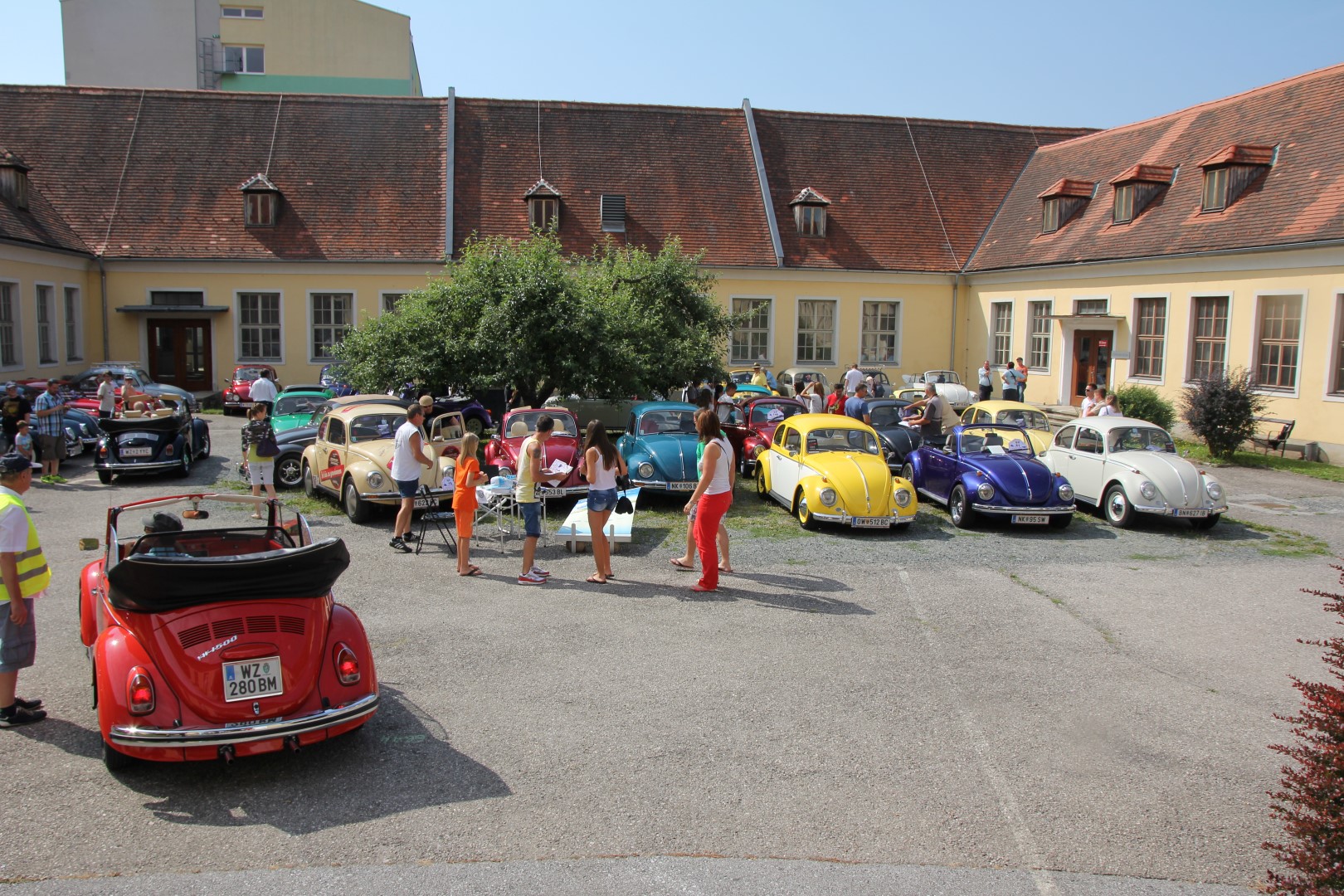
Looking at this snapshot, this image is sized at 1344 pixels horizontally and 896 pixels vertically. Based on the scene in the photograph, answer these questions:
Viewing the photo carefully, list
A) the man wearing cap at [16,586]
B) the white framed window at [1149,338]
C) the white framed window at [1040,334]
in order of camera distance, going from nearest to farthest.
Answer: the man wearing cap at [16,586] < the white framed window at [1149,338] < the white framed window at [1040,334]

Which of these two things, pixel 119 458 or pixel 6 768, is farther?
pixel 119 458

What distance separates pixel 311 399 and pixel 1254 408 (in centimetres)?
1848

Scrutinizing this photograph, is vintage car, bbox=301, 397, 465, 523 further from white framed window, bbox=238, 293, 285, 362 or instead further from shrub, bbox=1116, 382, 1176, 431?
shrub, bbox=1116, 382, 1176, 431

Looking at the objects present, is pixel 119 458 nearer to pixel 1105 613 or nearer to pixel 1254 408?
pixel 1105 613

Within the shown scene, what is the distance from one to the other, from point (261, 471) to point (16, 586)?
7.12 m

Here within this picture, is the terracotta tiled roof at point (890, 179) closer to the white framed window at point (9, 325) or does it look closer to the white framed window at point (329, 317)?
the white framed window at point (329, 317)

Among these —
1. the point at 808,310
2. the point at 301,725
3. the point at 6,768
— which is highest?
the point at 808,310

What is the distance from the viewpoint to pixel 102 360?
27609mm

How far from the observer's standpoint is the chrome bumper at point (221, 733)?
16.8 ft

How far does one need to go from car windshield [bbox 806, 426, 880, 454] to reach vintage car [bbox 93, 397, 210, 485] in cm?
1031

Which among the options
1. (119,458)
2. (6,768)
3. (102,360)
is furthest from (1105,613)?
(102,360)

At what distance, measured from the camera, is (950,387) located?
1036 inches

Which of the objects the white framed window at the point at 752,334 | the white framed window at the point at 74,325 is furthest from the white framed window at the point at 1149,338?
the white framed window at the point at 74,325

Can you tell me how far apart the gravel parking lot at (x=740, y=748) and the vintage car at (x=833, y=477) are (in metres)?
2.08
